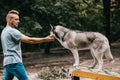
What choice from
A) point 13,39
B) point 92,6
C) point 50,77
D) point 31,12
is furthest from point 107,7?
point 13,39

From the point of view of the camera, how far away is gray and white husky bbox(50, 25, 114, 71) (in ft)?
36.9

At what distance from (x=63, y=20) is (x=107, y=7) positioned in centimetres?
393

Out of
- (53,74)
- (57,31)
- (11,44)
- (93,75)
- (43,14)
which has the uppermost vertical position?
(43,14)

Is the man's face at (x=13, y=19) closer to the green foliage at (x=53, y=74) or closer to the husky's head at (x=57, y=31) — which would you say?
the husky's head at (x=57, y=31)

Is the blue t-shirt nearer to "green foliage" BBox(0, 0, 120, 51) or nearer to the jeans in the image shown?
the jeans

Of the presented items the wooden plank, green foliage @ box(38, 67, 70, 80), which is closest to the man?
the wooden plank

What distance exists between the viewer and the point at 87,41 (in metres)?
11.5

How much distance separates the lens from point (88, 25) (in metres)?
24.5

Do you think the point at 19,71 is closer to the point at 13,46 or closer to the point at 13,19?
the point at 13,46

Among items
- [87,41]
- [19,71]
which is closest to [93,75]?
[87,41]

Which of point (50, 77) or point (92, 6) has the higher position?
point (92, 6)

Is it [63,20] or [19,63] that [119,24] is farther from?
[19,63]

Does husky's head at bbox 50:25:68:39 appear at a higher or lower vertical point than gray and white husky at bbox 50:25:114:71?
higher

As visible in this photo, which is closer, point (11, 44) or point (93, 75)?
point (11, 44)
